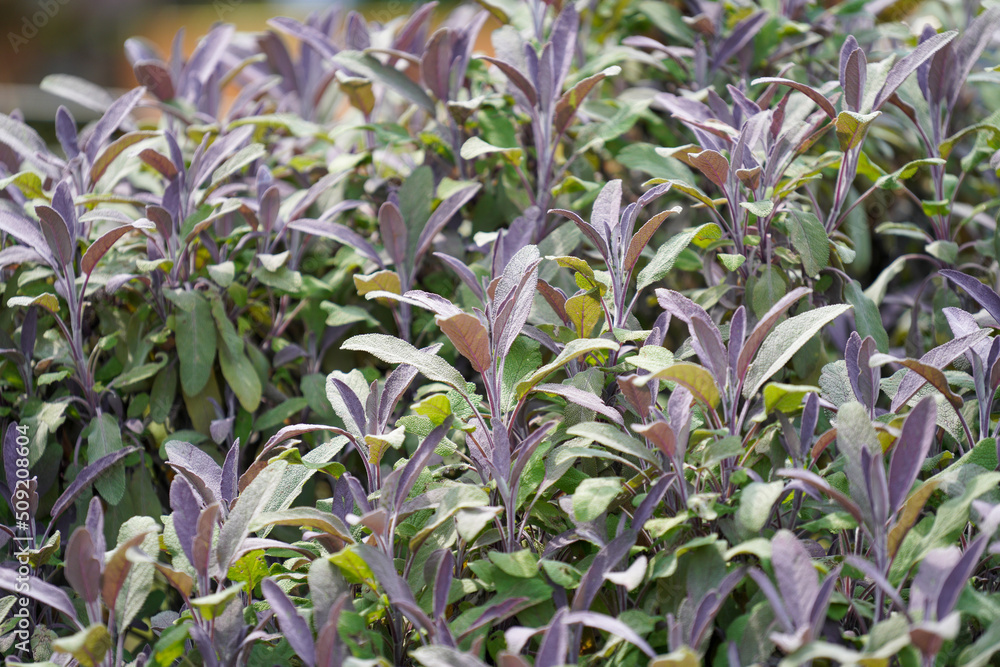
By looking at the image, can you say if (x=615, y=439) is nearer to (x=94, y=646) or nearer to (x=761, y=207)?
(x=761, y=207)

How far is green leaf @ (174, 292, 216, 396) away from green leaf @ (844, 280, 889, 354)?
4.27ft

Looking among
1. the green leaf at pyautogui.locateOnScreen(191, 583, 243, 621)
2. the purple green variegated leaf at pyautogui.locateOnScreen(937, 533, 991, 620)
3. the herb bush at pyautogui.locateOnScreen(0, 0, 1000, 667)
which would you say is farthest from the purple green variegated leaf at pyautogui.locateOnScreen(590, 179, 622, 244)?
the green leaf at pyautogui.locateOnScreen(191, 583, 243, 621)

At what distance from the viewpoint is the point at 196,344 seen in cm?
162

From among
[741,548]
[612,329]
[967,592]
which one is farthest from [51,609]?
[967,592]

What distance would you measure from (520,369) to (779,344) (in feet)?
1.42

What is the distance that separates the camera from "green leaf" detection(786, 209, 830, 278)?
1.41 metres

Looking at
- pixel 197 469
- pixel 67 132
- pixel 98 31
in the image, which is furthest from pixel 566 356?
pixel 98 31

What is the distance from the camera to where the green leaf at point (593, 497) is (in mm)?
1068

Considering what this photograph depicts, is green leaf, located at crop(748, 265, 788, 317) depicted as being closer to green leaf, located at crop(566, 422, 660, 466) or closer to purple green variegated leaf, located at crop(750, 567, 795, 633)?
green leaf, located at crop(566, 422, 660, 466)

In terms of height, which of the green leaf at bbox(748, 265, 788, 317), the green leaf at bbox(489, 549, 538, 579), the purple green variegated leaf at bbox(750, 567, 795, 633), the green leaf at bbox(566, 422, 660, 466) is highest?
the green leaf at bbox(748, 265, 788, 317)

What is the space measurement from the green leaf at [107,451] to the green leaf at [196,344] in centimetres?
16

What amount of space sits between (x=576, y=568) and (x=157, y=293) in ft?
3.59

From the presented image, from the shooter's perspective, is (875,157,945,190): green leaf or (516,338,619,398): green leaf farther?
(875,157,945,190): green leaf

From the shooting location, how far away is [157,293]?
1689mm
